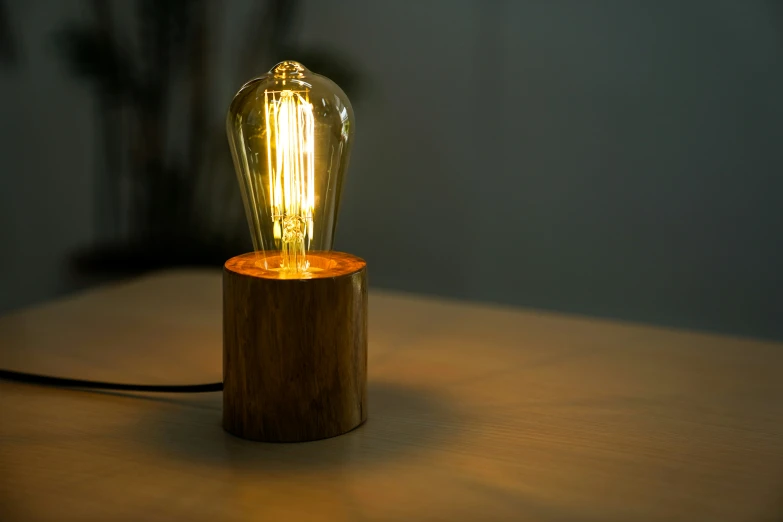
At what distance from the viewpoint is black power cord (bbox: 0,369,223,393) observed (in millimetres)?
801

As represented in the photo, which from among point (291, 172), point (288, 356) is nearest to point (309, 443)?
point (288, 356)

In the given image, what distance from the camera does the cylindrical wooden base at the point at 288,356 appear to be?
695mm

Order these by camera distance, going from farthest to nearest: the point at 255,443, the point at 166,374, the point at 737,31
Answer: the point at 737,31 → the point at 166,374 → the point at 255,443

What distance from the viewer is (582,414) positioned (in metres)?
0.76

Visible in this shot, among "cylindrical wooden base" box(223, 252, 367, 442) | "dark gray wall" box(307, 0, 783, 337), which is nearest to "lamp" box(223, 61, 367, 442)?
"cylindrical wooden base" box(223, 252, 367, 442)

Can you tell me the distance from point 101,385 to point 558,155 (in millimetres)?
1329

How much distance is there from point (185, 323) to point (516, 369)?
41 centimetres

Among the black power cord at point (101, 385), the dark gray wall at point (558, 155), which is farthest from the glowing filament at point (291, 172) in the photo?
the dark gray wall at point (558, 155)

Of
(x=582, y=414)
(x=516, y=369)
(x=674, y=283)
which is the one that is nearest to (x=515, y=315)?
(x=516, y=369)

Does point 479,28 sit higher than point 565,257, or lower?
higher

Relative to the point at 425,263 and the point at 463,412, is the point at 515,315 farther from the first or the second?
the point at 425,263

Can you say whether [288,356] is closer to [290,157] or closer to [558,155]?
[290,157]

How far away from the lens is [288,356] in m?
0.70

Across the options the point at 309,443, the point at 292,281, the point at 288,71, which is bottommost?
the point at 309,443
